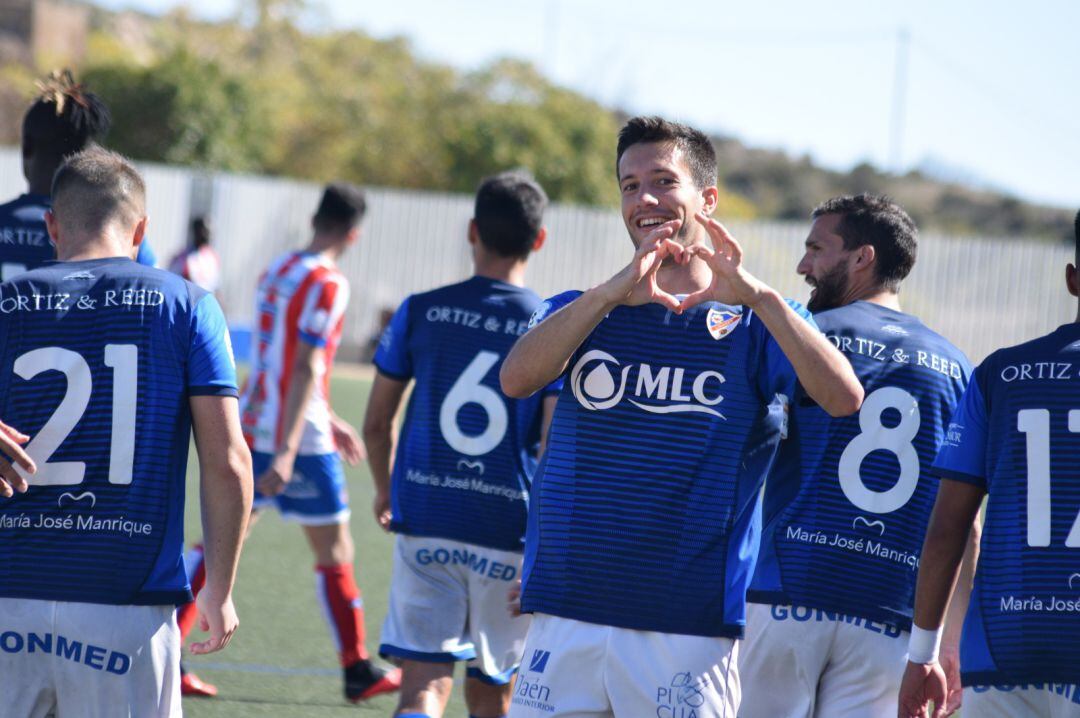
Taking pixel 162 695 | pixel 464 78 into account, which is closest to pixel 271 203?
pixel 464 78

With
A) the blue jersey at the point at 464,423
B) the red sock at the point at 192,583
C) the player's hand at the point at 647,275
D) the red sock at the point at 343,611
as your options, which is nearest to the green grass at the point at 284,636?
the red sock at the point at 343,611

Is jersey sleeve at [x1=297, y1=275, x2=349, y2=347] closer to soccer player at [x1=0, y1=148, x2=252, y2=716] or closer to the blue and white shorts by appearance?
the blue and white shorts

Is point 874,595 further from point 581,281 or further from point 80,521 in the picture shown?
point 581,281

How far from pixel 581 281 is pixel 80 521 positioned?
22.9 meters

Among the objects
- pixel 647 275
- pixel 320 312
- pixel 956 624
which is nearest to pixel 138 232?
pixel 647 275

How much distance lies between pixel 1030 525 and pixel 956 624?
818mm

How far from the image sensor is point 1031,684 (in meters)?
3.35

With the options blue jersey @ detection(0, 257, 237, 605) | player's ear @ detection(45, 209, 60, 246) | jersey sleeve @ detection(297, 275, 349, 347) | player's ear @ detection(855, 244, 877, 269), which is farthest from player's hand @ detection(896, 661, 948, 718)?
Answer: jersey sleeve @ detection(297, 275, 349, 347)

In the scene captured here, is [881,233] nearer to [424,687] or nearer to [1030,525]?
[1030,525]

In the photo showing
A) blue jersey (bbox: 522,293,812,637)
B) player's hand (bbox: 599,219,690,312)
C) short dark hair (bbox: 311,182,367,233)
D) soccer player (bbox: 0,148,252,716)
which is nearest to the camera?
player's hand (bbox: 599,219,690,312)

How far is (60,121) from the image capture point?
530 cm

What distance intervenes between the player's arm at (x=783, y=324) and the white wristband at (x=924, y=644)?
813mm

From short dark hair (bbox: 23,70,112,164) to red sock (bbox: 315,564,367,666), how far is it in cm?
245

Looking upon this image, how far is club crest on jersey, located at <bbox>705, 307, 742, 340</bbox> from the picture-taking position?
3.45m
